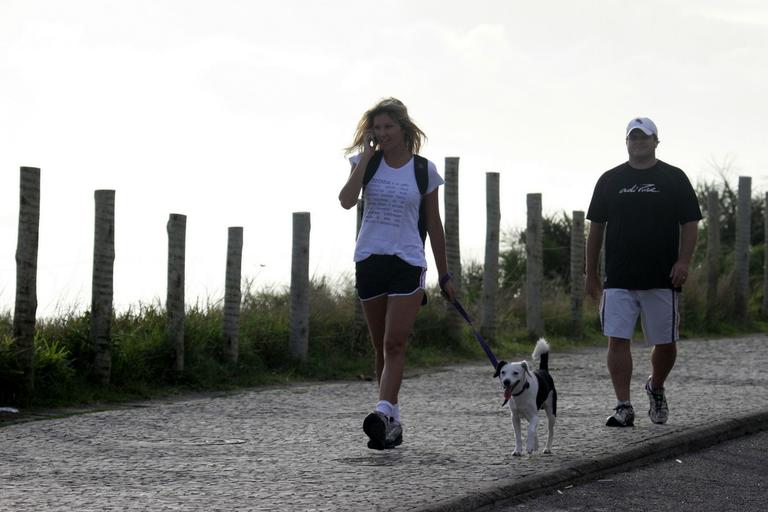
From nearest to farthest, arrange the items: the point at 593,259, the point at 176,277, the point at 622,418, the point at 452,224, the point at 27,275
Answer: the point at 622,418 < the point at 593,259 < the point at 27,275 < the point at 176,277 < the point at 452,224

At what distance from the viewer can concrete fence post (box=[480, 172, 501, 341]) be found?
1812cm

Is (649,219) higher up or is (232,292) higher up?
(649,219)

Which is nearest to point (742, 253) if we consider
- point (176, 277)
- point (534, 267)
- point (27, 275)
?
point (534, 267)

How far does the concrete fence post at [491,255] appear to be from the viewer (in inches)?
714

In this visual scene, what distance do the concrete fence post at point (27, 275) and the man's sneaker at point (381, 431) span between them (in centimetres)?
413

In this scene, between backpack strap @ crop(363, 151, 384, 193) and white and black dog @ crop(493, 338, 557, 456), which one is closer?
white and black dog @ crop(493, 338, 557, 456)

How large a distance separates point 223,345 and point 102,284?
200cm

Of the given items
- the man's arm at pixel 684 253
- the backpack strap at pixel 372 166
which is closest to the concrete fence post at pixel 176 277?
the backpack strap at pixel 372 166

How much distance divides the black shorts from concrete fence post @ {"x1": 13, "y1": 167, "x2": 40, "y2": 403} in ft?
13.0

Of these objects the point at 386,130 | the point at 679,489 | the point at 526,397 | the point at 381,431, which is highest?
the point at 386,130

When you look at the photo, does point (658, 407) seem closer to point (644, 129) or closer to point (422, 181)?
point (644, 129)

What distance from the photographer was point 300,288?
573 inches

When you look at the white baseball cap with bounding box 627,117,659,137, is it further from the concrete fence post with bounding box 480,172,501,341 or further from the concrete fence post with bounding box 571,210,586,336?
the concrete fence post with bounding box 571,210,586,336

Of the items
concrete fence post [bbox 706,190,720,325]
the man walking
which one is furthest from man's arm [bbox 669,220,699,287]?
concrete fence post [bbox 706,190,720,325]
